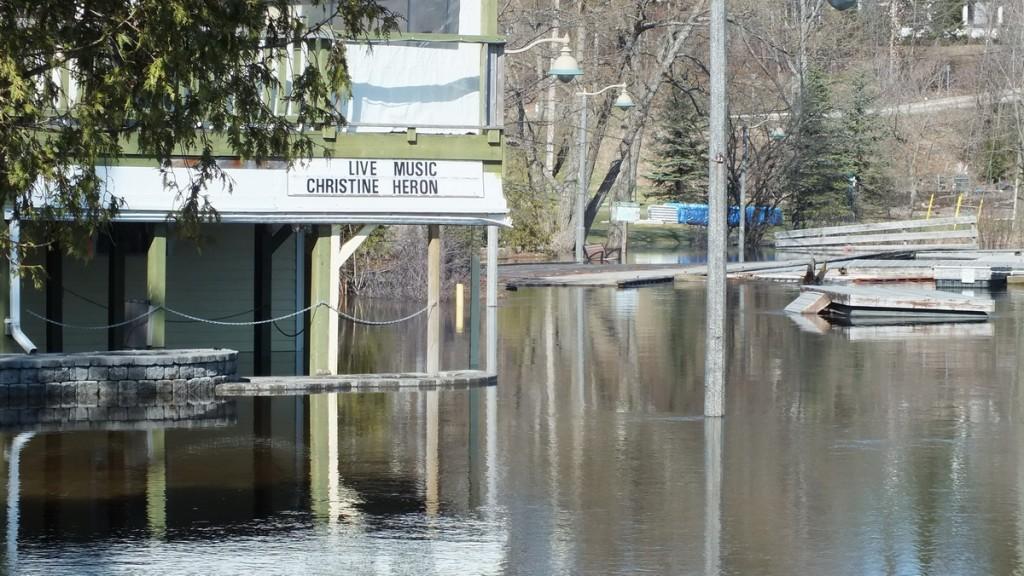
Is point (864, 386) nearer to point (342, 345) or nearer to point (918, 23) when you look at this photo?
point (342, 345)

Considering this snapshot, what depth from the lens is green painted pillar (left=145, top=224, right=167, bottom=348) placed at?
17.5 m

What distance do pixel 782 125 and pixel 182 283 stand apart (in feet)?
125

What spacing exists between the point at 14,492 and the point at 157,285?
19.9 feet

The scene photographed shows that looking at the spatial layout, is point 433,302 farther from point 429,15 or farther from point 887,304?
point 887,304

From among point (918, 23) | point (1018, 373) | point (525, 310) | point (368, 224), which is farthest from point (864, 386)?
point (918, 23)

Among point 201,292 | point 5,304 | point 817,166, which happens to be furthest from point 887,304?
point 817,166

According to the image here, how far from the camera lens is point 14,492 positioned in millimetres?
11758

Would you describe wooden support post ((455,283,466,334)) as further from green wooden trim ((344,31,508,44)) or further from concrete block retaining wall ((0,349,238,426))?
concrete block retaining wall ((0,349,238,426))

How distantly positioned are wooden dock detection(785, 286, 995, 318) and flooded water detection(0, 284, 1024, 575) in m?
7.75

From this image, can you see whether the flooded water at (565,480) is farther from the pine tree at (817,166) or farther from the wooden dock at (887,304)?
the pine tree at (817,166)

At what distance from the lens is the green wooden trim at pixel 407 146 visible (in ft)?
59.3

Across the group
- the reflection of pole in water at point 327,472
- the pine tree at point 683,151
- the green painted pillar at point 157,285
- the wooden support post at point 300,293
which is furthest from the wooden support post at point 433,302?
the pine tree at point 683,151

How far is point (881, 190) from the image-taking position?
6569cm

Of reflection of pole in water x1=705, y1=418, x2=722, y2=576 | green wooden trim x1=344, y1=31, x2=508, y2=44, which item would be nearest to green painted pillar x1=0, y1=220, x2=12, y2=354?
green wooden trim x1=344, y1=31, x2=508, y2=44
